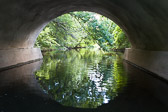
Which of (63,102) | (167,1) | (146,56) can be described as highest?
(167,1)

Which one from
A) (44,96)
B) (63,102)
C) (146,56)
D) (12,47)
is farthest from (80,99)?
(12,47)

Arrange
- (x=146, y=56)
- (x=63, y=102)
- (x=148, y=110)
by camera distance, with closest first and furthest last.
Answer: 1. (x=148, y=110)
2. (x=63, y=102)
3. (x=146, y=56)

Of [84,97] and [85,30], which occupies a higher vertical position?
[85,30]

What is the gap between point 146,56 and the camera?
11.3 meters

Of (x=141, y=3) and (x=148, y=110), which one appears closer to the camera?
(x=148, y=110)

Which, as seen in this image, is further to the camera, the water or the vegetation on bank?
the vegetation on bank

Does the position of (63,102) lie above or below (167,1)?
below

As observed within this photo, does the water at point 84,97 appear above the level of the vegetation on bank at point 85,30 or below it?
below

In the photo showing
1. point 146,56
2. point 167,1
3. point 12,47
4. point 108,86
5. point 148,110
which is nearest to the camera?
point 148,110

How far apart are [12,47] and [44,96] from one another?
28.6 ft

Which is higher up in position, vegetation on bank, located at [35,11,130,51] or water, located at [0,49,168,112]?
vegetation on bank, located at [35,11,130,51]

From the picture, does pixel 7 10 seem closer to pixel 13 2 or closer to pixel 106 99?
pixel 13 2

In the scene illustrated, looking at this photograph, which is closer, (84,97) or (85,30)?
(84,97)

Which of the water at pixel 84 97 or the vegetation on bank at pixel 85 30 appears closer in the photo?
the water at pixel 84 97
